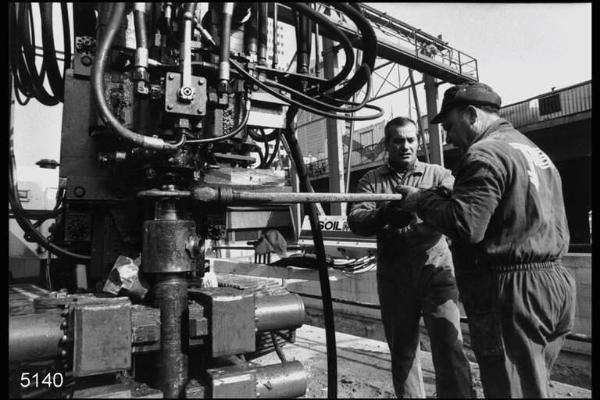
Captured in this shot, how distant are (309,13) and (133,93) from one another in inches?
32.6

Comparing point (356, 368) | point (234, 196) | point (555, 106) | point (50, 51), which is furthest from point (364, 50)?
point (555, 106)

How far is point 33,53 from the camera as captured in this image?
7.41ft

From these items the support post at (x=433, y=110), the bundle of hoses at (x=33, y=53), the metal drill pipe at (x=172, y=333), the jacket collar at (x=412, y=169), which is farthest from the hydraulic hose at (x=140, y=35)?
the support post at (x=433, y=110)

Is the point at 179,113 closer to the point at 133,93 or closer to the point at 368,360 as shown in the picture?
the point at 133,93

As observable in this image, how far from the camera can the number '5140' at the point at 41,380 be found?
1.70m

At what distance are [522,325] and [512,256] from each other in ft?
0.89

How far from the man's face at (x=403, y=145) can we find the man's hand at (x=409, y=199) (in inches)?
20.4

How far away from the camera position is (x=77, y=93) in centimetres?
192

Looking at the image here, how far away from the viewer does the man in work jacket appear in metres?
2.12

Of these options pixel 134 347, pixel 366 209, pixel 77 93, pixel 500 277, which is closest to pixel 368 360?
pixel 366 209

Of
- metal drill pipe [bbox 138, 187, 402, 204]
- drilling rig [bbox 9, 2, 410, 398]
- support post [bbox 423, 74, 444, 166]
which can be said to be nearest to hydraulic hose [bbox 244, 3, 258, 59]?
drilling rig [bbox 9, 2, 410, 398]

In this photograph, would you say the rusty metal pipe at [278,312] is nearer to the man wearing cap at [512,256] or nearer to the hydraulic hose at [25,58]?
the man wearing cap at [512,256]

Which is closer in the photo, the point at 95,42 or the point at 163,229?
the point at 163,229

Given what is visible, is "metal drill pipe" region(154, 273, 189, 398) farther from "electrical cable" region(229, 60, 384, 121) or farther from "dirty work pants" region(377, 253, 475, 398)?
"dirty work pants" region(377, 253, 475, 398)
